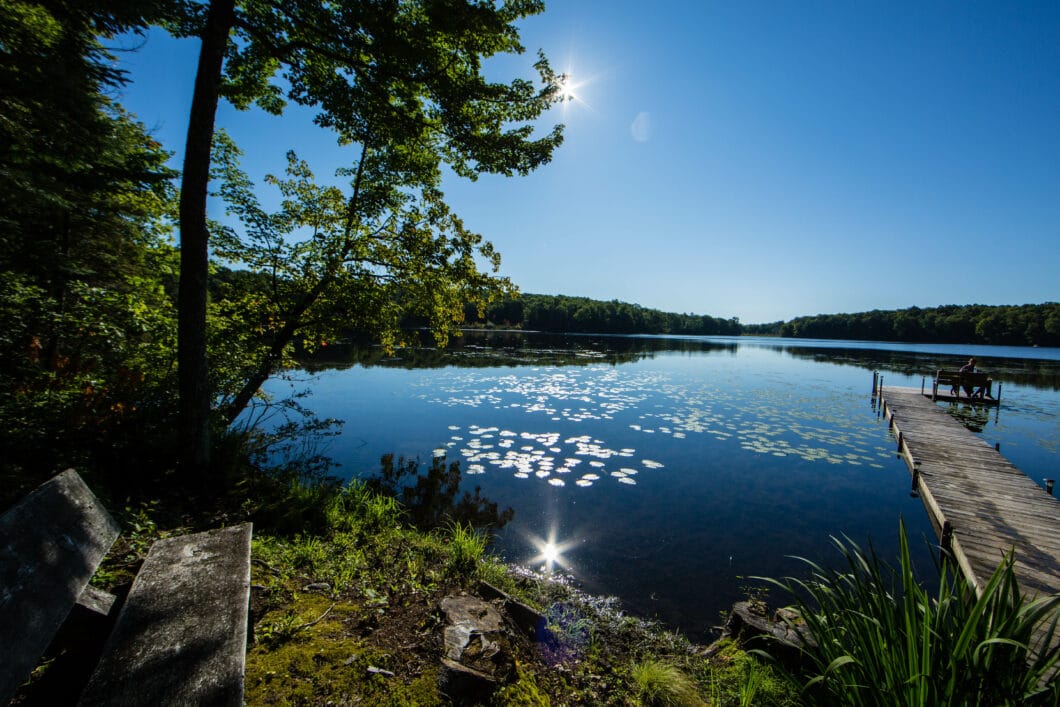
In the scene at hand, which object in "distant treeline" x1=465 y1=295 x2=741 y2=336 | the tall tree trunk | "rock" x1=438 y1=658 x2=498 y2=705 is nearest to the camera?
"rock" x1=438 y1=658 x2=498 y2=705

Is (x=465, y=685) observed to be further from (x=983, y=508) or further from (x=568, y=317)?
(x=568, y=317)

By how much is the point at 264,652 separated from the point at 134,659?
142 cm

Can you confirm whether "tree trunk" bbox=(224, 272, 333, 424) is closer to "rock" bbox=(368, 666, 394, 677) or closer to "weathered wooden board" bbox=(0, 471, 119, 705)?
"weathered wooden board" bbox=(0, 471, 119, 705)

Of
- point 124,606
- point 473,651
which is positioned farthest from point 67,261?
point 473,651

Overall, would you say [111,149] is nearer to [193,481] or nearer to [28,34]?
[28,34]

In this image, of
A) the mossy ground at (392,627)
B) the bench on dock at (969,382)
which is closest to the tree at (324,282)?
the mossy ground at (392,627)

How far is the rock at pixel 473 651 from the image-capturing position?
2.93 m

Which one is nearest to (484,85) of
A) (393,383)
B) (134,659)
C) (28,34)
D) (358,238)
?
(358,238)

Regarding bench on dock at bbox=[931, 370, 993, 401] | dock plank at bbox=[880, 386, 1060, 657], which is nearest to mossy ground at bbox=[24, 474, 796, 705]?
dock plank at bbox=[880, 386, 1060, 657]

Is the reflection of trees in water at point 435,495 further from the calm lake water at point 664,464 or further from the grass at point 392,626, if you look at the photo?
the grass at point 392,626

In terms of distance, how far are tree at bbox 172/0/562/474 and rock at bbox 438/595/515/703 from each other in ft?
16.9

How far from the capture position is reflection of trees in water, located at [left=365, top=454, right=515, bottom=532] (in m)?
7.59

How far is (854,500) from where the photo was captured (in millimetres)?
9406

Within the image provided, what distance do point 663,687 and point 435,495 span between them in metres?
5.95
